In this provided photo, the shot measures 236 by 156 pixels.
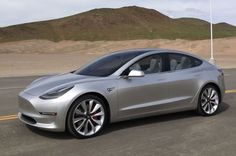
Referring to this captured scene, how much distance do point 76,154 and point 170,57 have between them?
309 centimetres

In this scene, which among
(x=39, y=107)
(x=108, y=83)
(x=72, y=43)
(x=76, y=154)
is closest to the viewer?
(x=76, y=154)

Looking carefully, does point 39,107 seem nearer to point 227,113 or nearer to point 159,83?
point 159,83

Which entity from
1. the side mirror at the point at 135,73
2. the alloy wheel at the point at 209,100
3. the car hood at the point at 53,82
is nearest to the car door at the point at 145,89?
the side mirror at the point at 135,73

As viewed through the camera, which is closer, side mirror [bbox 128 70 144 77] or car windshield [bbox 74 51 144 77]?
side mirror [bbox 128 70 144 77]

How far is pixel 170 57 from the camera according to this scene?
8086 millimetres

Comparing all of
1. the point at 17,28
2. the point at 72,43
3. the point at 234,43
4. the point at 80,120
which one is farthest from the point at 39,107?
the point at 17,28

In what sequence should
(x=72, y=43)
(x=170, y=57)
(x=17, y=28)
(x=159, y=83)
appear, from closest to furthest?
(x=159, y=83)
(x=170, y=57)
(x=72, y=43)
(x=17, y=28)

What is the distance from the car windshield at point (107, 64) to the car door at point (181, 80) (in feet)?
2.39

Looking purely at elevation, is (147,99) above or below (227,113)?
above

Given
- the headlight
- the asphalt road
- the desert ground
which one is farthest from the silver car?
the desert ground

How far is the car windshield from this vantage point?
24.3ft

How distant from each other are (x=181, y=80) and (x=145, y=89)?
0.95m

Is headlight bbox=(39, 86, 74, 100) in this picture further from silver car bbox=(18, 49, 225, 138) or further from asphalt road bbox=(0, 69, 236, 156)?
asphalt road bbox=(0, 69, 236, 156)

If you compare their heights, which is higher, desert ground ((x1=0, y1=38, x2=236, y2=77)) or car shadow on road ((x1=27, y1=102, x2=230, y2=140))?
car shadow on road ((x1=27, y1=102, x2=230, y2=140))
